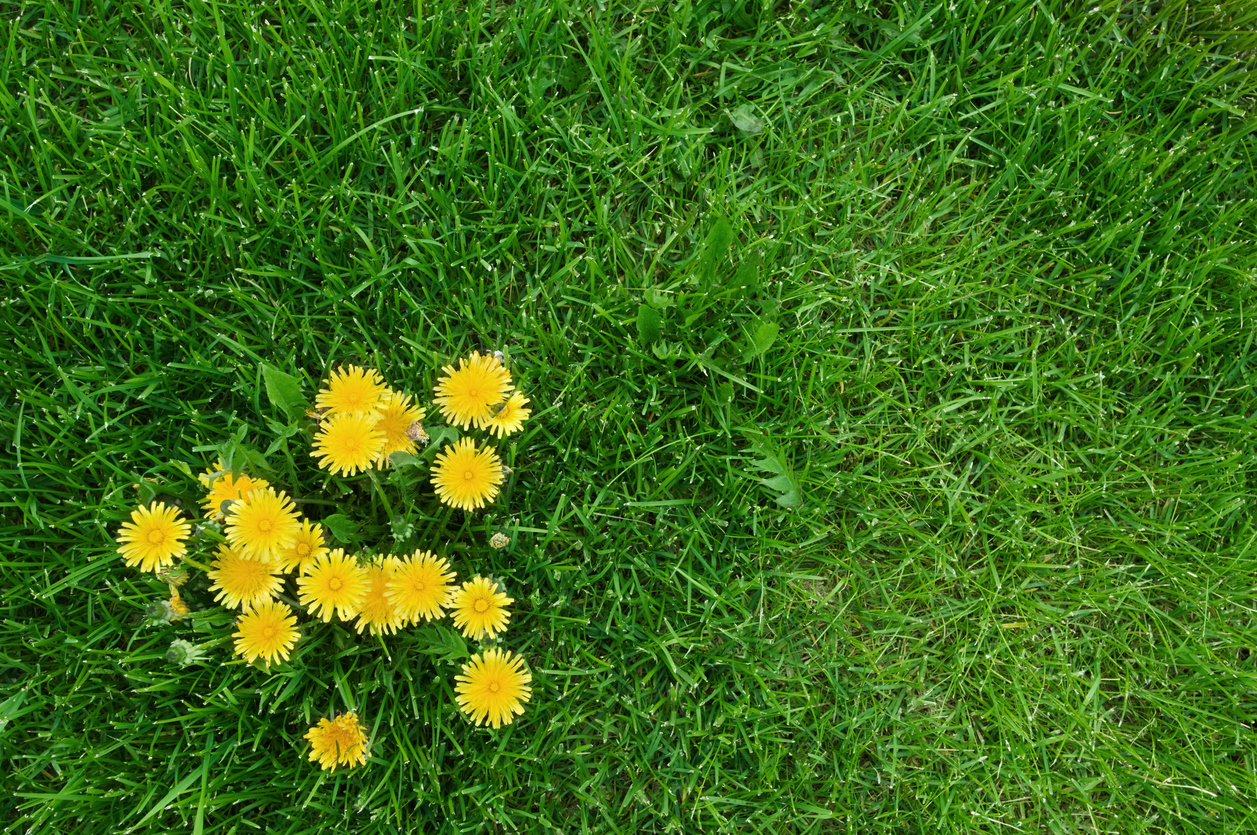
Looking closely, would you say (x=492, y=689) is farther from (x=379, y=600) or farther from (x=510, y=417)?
(x=510, y=417)

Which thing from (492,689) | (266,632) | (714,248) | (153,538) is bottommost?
(492,689)

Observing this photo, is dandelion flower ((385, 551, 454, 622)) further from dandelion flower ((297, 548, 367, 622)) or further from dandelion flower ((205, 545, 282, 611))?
dandelion flower ((205, 545, 282, 611))

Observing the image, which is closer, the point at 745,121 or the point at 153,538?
the point at 153,538

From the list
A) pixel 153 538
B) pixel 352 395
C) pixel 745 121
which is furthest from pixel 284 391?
pixel 745 121

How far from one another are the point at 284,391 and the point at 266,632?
60 cm

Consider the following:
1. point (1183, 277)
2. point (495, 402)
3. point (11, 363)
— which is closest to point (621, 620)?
point (495, 402)

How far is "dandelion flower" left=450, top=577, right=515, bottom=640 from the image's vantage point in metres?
2.07

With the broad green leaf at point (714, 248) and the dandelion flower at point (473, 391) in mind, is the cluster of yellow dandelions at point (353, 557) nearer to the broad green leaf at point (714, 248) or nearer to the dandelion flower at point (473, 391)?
the dandelion flower at point (473, 391)

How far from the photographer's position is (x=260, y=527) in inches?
76.5

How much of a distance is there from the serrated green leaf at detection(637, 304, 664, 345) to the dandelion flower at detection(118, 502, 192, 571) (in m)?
1.25

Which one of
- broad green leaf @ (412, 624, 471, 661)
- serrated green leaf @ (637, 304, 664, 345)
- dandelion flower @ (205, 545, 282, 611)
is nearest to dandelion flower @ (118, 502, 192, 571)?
dandelion flower @ (205, 545, 282, 611)

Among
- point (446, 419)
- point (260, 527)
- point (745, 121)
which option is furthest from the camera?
point (745, 121)

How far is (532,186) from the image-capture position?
8.21ft

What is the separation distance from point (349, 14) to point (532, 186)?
748 mm
